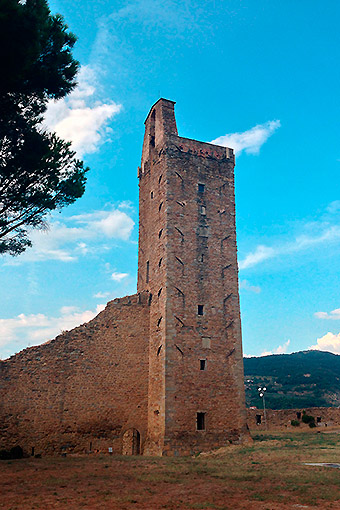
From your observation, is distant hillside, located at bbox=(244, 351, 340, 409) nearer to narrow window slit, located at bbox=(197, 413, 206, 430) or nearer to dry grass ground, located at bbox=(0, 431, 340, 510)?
narrow window slit, located at bbox=(197, 413, 206, 430)

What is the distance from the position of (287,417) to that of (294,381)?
132 feet

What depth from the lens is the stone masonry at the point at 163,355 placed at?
741 inches

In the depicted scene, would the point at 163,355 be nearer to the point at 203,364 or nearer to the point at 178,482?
the point at 203,364

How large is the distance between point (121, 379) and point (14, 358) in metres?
5.10

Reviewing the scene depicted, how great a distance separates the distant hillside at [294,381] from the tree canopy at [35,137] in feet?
146

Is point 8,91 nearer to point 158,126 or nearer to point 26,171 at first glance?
point 26,171

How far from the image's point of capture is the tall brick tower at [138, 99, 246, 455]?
1922cm

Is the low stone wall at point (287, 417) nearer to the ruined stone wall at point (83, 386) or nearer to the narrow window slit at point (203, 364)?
the narrow window slit at point (203, 364)

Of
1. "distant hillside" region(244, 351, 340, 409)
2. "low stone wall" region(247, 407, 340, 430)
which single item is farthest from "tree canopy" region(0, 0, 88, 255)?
"distant hillside" region(244, 351, 340, 409)

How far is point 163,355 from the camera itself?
19.5 meters

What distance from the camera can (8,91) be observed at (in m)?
14.0

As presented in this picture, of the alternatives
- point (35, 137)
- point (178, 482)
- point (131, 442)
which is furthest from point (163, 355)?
point (35, 137)

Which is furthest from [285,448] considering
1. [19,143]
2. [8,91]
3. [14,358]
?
[8,91]

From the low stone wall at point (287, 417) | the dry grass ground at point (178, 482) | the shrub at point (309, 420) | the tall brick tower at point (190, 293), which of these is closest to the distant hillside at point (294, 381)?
the low stone wall at point (287, 417)
